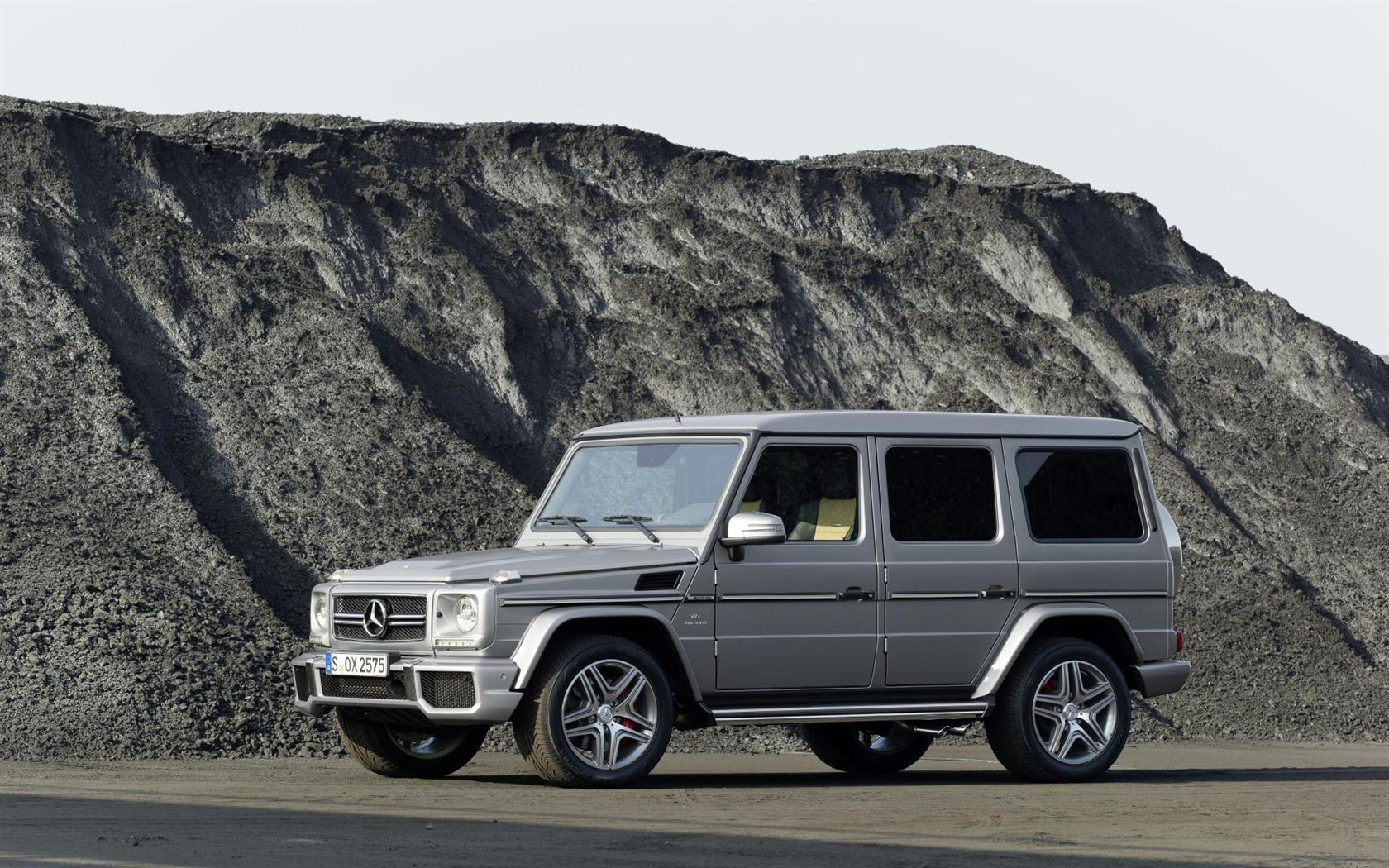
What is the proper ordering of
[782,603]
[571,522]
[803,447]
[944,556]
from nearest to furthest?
[782,603], [803,447], [571,522], [944,556]

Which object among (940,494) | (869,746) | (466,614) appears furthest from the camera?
(869,746)

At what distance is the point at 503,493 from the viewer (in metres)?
28.1

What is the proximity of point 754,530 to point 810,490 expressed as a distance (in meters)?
0.78

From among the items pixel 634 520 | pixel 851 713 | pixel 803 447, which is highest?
pixel 803 447

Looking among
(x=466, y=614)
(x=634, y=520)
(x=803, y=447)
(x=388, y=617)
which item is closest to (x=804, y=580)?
(x=803, y=447)

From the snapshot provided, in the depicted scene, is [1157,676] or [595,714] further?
[1157,676]

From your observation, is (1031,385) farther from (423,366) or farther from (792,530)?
(792,530)

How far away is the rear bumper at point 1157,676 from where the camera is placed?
12.5 m

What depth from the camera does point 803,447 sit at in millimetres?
11398

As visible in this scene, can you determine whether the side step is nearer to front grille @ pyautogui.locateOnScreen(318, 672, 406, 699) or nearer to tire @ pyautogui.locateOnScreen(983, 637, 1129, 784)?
tire @ pyautogui.locateOnScreen(983, 637, 1129, 784)

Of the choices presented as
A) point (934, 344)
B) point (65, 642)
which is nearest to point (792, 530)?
point (65, 642)

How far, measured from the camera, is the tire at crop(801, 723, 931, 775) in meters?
13.2

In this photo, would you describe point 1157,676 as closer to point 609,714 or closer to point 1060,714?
point 1060,714

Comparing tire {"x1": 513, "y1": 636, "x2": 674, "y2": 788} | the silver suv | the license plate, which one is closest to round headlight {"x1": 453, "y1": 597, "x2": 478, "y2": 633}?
the silver suv
